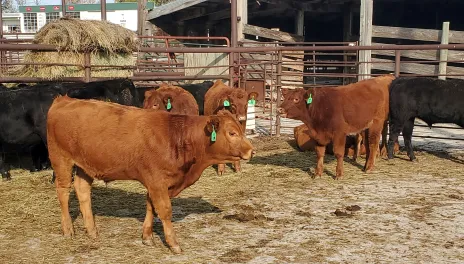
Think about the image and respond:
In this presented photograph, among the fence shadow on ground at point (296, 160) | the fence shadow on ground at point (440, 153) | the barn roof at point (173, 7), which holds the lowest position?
the fence shadow on ground at point (296, 160)

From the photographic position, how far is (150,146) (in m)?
4.54

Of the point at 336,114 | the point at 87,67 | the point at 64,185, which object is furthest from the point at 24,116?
the point at 336,114

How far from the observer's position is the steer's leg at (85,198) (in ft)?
16.2

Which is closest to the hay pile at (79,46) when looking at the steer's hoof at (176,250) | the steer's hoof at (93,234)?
the steer's hoof at (93,234)

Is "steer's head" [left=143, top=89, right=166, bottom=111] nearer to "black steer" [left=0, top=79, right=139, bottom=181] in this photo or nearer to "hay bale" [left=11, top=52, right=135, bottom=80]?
"black steer" [left=0, top=79, right=139, bottom=181]

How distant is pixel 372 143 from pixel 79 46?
5151 mm

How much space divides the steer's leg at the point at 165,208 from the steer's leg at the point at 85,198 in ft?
2.63

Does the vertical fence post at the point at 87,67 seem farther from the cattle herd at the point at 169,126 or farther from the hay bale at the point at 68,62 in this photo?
the cattle herd at the point at 169,126

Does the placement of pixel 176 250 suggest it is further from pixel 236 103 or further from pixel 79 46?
pixel 79 46

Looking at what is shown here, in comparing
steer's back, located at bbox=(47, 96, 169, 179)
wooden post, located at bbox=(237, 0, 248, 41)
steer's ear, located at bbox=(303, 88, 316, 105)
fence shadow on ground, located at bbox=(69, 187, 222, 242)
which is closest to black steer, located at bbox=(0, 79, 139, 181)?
fence shadow on ground, located at bbox=(69, 187, 222, 242)

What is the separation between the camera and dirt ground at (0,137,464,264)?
452cm

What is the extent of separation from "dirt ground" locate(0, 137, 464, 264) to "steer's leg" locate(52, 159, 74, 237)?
0.34 ft

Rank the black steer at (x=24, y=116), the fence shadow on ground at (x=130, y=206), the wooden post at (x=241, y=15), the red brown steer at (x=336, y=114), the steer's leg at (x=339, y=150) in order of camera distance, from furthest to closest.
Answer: the wooden post at (x=241, y=15), the red brown steer at (x=336, y=114), the steer's leg at (x=339, y=150), the black steer at (x=24, y=116), the fence shadow on ground at (x=130, y=206)

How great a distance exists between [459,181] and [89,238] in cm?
500
